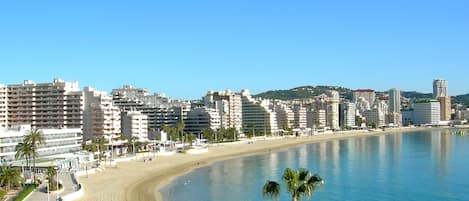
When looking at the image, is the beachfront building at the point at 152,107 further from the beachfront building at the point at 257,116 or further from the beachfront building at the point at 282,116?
the beachfront building at the point at 282,116

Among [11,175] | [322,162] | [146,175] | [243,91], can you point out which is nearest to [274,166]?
[322,162]

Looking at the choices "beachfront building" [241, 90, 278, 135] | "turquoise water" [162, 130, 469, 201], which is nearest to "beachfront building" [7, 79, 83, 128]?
"turquoise water" [162, 130, 469, 201]

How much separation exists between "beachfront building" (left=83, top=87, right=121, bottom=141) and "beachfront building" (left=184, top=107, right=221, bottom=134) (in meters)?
38.3

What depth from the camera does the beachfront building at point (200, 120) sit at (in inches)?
5645

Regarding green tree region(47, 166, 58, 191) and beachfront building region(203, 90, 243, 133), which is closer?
green tree region(47, 166, 58, 191)

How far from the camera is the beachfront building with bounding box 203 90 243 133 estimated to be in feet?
517

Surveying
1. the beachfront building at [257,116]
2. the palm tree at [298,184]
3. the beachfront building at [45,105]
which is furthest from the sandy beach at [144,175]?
the beachfront building at [257,116]

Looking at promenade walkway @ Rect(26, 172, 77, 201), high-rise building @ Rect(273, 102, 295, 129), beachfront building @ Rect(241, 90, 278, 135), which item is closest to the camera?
promenade walkway @ Rect(26, 172, 77, 201)

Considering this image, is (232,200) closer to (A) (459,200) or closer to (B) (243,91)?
(A) (459,200)

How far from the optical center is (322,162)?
90625 millimetres

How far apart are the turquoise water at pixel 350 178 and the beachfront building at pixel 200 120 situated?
4281 centimetres

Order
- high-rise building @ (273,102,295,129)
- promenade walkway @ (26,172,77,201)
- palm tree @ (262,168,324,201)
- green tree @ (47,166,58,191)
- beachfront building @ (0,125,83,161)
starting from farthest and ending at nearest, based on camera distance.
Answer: high-rise building @ (273,102,295,129) < beachfront building @ (0,125,83,161) < green tree @ (47,166,58,191) < promenade walkway @ (26,172,77,201) < palm tree @ (262,168,324,201)

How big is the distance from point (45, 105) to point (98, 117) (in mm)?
9319

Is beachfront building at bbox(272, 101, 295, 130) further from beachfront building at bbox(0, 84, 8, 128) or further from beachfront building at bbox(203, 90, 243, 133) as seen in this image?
beachfront building at bbox(0, 84, 8, 128)
